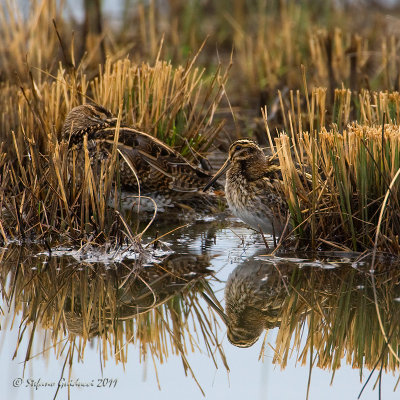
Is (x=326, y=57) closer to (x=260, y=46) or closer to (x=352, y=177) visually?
(x=260, y=46)

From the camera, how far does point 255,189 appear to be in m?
5.20

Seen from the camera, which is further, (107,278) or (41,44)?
(41,44)

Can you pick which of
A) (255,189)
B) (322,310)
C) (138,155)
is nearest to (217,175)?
(255,189)

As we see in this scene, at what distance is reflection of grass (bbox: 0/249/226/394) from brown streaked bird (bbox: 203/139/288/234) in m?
0.46

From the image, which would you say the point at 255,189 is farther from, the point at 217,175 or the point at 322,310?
the point at 322,310

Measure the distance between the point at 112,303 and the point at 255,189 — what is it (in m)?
1.40

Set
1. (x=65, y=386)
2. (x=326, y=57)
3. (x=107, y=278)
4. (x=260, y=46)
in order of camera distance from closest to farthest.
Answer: (x=65, y=386), (x=107, y=278), (x=326, y=57), (x=260, y=46)

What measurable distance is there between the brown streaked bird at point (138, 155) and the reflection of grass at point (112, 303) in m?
1.02

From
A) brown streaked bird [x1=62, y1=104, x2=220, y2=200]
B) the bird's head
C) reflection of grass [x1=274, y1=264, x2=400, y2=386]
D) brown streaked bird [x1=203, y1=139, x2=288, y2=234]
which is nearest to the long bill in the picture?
brown streaked bird [x1=203, y1=139, x2=288, y2=234]

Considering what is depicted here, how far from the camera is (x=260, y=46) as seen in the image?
9977mm

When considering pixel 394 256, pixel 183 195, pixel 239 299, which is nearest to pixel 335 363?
pixel 239 299

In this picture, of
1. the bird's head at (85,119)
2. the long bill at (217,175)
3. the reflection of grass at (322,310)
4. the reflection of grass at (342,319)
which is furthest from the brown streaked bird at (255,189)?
the bird's head at (85,119)

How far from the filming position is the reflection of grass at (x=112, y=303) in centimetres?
370

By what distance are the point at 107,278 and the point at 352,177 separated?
153 cm
